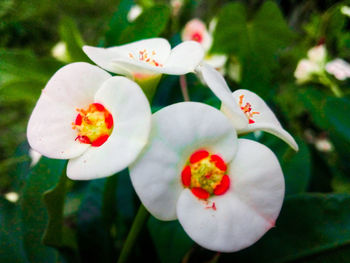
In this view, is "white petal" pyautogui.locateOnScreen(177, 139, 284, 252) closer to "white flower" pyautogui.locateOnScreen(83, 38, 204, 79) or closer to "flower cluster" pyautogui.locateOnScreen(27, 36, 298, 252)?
"flower cluster" pyautogui.locateOnScreen(27, 36, 298, 252)

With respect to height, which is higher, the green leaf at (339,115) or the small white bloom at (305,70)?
the green leaf at (339,115)

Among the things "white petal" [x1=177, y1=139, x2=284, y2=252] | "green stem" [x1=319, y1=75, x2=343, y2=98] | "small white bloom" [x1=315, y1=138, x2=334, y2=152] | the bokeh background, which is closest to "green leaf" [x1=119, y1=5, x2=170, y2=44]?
the bokeh background

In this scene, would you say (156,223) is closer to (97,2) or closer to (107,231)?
(107,231)

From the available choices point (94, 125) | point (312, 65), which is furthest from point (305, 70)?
point (94, 125)

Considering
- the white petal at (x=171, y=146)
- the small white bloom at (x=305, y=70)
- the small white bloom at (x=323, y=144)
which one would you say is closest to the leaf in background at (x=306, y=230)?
the white petal at (x=171, y=146)

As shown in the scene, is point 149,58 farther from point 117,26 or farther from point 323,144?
point 323,144

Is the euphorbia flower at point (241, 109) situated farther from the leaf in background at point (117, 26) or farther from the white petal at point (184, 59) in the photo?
the leaf in background at point (117, 26)
